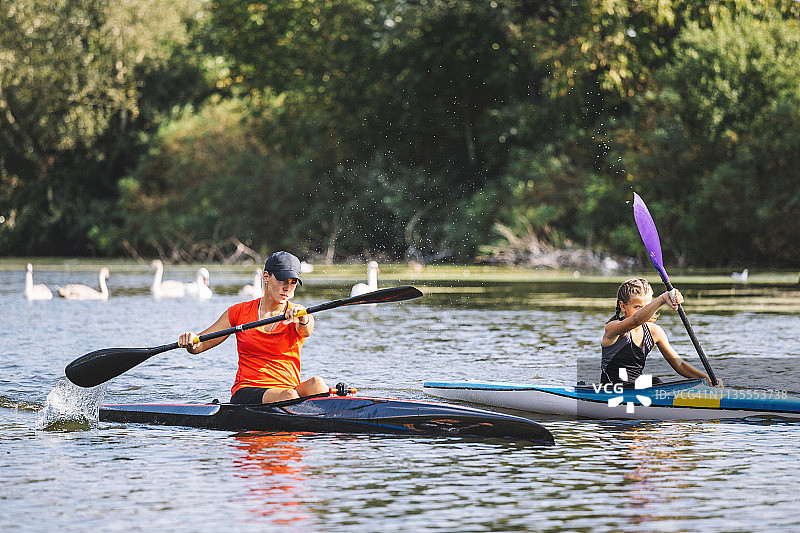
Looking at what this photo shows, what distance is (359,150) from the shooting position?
44.2 meters

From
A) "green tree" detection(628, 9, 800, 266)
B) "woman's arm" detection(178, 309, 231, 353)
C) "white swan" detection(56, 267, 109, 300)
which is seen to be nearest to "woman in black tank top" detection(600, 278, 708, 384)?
"woman's arm" detection(178, 309, 231, 353)

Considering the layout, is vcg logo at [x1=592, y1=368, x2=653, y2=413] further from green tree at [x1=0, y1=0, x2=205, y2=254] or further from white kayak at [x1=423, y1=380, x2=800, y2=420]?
green tree at [x1=0, y1=0, x2=205, y2=254]

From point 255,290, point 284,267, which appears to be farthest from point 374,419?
point 255,290

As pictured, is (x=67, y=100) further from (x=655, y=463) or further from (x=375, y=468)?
(x=655, y=463)

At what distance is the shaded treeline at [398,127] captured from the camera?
33344 millimetres

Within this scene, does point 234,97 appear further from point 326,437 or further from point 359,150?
point 326,437

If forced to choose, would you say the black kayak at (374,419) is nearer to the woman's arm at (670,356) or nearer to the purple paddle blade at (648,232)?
the woman's arm at (670,356)

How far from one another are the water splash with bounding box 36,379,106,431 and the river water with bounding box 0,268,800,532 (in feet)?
0.07

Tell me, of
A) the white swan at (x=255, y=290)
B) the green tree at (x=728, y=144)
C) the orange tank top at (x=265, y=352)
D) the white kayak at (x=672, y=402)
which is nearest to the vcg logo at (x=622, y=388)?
the white kayak at (x=672, y=402)

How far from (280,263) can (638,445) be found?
2.55m

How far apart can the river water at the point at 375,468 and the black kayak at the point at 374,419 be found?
9cm

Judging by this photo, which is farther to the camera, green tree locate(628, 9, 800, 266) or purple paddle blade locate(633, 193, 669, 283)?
green tree locate(628, 9, 800, 266)

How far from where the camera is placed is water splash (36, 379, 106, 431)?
9477mm

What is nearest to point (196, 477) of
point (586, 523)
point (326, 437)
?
point (326, 437)
